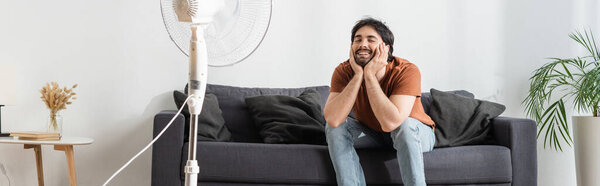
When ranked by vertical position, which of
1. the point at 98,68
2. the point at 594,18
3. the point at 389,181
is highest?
the point at 594,18

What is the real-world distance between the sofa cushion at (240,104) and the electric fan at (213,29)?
5.40ft

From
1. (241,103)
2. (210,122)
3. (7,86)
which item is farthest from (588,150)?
(7,86)

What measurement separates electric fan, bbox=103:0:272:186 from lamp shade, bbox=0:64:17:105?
1768 millimetres

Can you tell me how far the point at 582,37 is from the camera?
139 inches

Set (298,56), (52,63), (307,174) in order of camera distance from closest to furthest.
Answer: (307,174), (52,63), (298,56)

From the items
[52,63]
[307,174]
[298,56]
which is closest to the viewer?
[307,174]

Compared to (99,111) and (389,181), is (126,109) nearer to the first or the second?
(99,111)

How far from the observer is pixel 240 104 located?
311cm

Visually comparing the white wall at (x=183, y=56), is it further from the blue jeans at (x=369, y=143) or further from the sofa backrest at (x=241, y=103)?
the blue jeans at (x=369, y=143)

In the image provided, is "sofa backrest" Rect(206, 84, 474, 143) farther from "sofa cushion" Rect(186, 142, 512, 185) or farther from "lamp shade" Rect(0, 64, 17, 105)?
"lamp shade" Rect(0, 64, 17, 105)

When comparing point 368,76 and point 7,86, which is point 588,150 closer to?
point 368,76

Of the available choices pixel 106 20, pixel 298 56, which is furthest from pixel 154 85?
pixel 298 56

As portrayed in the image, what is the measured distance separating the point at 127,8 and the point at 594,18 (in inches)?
113

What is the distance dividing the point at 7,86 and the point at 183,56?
943 mm
